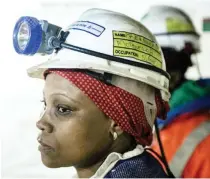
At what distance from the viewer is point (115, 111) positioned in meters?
1.22

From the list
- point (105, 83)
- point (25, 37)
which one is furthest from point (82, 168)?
point (25, 37)

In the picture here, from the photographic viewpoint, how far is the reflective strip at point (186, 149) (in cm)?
230

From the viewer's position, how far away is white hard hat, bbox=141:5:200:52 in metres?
2.76

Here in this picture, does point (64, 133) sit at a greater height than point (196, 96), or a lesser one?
greater

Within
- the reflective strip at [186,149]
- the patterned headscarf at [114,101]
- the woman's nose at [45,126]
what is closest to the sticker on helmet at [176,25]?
the reflective strip at [186,149]

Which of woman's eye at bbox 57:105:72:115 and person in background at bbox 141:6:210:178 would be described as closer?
woman's eye at bbox 57:105:72:115

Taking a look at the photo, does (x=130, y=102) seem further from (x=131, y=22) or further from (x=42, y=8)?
(x=42, y=8)

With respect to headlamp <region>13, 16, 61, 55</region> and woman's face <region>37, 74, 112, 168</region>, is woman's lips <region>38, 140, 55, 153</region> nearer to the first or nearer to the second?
woman's face <region>37, 74, 112, 168</region>

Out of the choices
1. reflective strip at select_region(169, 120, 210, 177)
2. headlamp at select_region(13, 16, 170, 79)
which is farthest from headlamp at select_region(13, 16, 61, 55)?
reflective strip at select_region(169, 120, 210, 177)

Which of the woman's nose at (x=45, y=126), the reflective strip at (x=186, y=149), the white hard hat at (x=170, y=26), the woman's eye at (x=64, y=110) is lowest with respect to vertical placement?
the reflective strip at (x=186, y=149)

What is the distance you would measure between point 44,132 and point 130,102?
250 millimetres

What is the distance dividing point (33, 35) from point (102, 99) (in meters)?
0.27

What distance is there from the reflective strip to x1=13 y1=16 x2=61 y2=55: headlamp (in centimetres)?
122

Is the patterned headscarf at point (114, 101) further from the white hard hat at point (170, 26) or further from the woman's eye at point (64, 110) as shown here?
the white hard hat at point (170, 26)
